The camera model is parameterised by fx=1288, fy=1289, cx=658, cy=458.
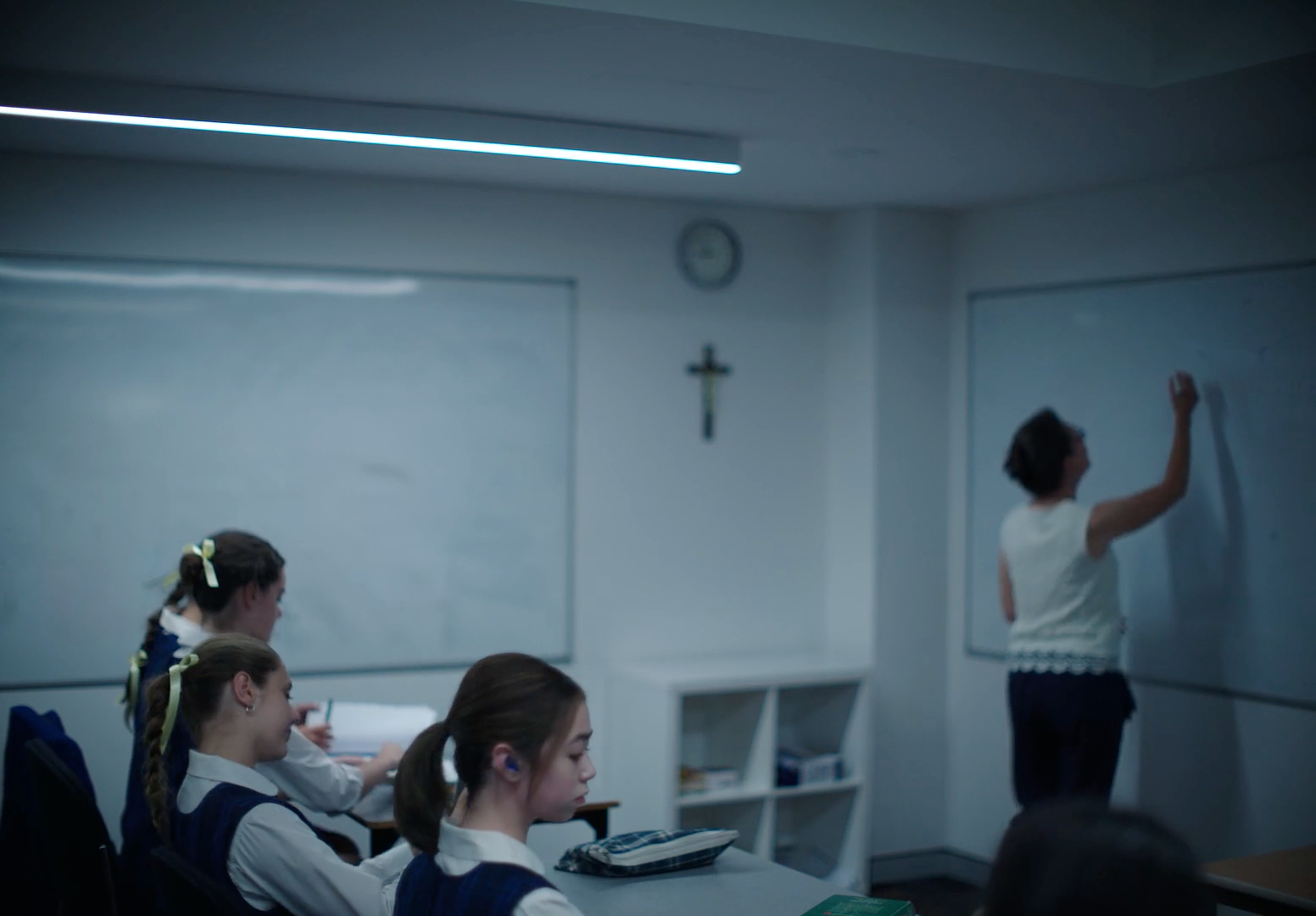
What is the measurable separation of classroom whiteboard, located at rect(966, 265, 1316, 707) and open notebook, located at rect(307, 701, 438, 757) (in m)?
2.46

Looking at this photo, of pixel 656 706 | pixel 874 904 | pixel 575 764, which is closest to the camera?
pixel 575 764

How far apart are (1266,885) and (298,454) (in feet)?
A: 10.2

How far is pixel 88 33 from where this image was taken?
114 inches

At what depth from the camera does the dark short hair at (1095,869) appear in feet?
3.74

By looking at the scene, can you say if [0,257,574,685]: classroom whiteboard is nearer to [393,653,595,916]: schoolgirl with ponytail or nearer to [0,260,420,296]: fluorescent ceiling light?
[0,260,420,296]: fluorescent ceiling light

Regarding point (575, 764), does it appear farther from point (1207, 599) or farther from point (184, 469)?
point (1207, 599)

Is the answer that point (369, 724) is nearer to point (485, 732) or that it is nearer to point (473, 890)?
point (485, 732)

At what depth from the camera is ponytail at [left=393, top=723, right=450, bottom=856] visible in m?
1.89

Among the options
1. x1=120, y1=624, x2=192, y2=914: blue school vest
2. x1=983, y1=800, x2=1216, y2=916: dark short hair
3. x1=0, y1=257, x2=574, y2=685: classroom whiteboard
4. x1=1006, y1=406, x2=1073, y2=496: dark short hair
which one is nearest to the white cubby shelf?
x1=0, y1=257, x2=574, y2=685: classroom whiteboard

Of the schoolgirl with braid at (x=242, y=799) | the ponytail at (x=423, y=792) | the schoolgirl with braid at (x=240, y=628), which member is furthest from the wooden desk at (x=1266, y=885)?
the schoolgirl with braid at (x=240, y=628)

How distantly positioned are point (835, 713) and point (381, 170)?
2.63m

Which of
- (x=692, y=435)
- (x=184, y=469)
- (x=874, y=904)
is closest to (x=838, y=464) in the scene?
(x=692, y=435)

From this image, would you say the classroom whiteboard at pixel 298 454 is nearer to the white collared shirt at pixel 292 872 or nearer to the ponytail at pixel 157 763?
the ponytail at pixel 157 763

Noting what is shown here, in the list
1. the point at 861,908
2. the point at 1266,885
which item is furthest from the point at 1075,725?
the point at 861,908
